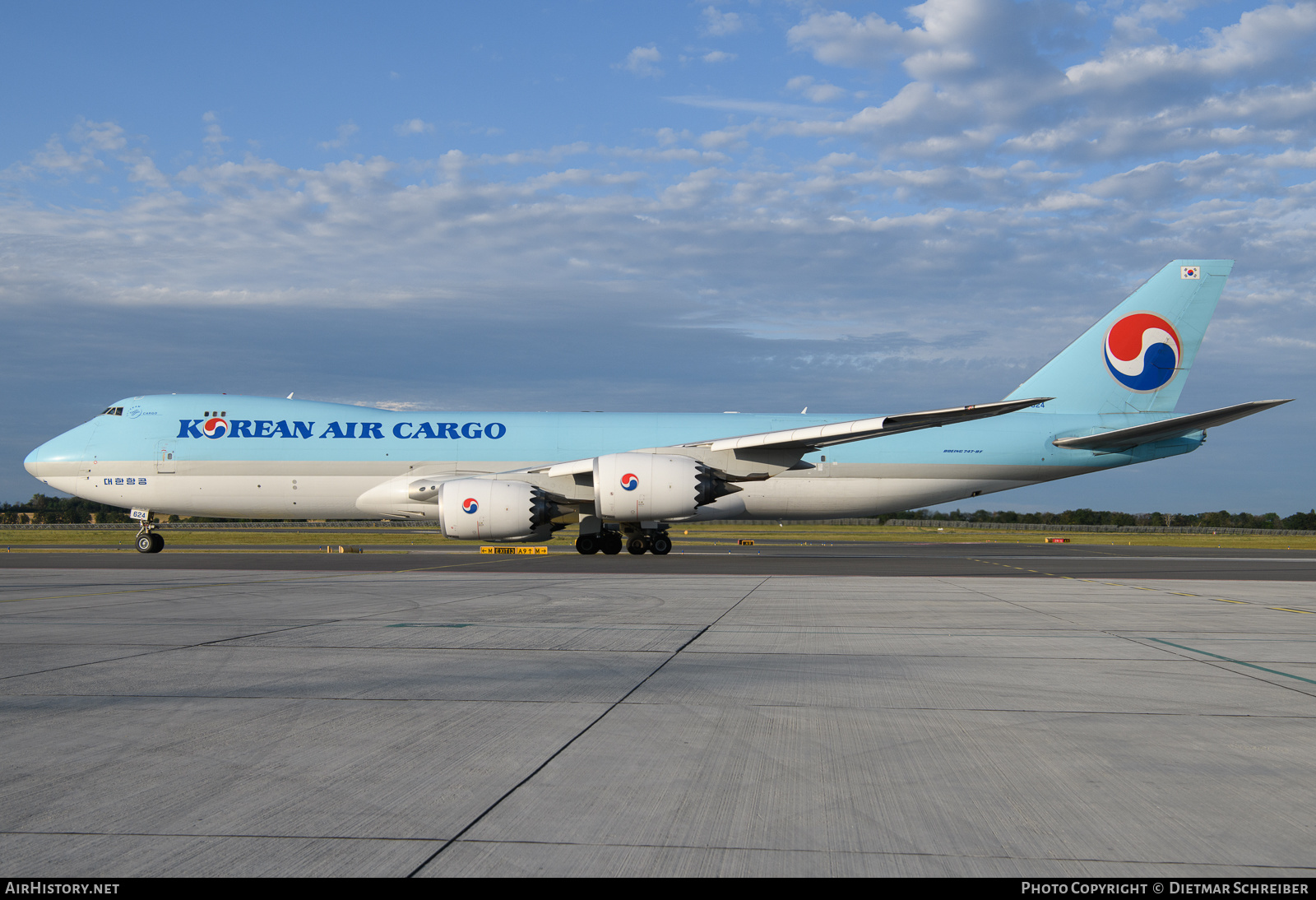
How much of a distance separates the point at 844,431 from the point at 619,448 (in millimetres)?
8293

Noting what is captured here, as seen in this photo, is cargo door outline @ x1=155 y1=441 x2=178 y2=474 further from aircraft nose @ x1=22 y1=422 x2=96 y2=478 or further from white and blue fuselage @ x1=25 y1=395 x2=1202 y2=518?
aircraft nose @ x1=22 y1=422 x2=96 y2=478

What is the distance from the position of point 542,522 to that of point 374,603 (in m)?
11.1

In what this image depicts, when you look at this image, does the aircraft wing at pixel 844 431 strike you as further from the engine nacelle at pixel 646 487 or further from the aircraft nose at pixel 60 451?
the aircraft nose at pixel 60 451

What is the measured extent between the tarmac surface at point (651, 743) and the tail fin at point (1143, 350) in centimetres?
1946

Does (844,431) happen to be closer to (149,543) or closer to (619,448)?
(619,448)

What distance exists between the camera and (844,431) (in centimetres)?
2330

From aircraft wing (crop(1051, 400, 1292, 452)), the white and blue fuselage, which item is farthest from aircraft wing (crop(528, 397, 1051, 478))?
aircraft wing (crop(1051, 400, 1292, 452))

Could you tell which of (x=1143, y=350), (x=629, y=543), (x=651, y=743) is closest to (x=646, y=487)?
(x=629, y=543)

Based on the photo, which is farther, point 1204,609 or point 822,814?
point 1204,609

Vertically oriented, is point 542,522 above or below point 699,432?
below

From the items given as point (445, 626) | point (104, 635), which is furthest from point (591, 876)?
point (104, 635)

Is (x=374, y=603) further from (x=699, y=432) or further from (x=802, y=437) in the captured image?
(x=699, y=432)

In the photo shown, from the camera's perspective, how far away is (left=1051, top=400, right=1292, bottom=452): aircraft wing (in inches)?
926
